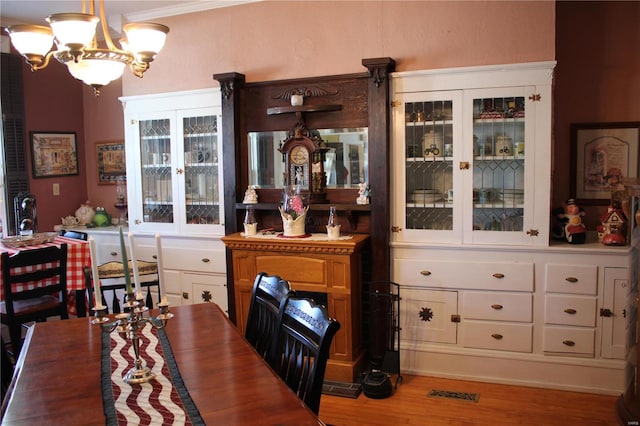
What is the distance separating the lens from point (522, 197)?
3.52 meters

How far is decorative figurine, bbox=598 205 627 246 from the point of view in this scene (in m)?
3.39

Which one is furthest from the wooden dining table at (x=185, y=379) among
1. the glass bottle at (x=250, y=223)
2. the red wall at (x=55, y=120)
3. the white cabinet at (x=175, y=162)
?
the red wall at (x=55, y=120)

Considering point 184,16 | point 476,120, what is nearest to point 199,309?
point 476,120

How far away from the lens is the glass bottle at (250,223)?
13.0 ft

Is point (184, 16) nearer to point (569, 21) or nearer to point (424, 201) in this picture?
point (424, 201)

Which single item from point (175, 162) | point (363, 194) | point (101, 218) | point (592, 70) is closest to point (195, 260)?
point (175, 162)

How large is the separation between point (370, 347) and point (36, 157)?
337 centimetres

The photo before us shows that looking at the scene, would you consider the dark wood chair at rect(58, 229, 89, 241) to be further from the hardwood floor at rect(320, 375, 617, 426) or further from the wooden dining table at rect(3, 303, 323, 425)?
the hardwood floor at rect(320, 375, 617, 426)

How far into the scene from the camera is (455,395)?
3457 millimetres

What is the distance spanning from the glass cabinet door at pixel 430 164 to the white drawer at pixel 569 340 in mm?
859

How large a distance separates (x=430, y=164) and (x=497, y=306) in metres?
1.02

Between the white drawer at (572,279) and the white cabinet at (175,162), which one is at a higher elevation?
the white cabinet at (175,162)

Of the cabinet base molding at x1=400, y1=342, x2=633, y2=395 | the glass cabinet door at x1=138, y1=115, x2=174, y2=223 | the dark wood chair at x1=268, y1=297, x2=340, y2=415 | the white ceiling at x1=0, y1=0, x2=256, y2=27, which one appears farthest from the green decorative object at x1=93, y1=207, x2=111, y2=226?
the dark wood chair at x1=268, y1=297, x2=340, y2=415

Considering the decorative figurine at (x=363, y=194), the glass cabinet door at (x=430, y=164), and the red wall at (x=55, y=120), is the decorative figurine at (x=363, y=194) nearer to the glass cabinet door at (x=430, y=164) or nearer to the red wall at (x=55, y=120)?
the glass cabinet door at (x=430, y=164)
